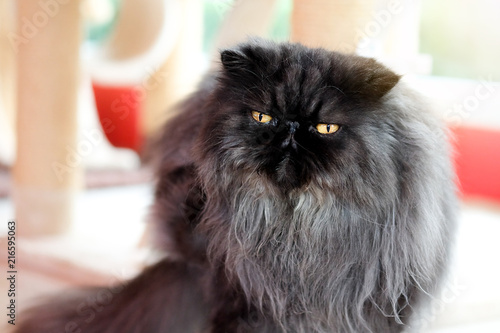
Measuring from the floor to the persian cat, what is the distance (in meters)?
0.28

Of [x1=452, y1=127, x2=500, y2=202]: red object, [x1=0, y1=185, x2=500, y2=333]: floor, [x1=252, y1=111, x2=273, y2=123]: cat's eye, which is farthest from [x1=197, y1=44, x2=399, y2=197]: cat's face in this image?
[x1=452, y1=127, x2=500, y2=202]: red object

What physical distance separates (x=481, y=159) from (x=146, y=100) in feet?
6.33

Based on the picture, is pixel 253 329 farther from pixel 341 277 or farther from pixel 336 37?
pixel 336 37

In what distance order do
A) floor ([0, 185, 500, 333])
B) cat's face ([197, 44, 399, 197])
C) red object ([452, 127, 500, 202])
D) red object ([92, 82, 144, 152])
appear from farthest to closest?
1. red object ([92, 82, 144, 152])
2. red object ([452, 127, 500, 202])
3. floor ([0, 185, 500, 333])
4. cat's face ([197, 44, 399, 197])

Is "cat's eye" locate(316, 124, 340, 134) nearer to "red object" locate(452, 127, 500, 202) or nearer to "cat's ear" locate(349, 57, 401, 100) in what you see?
"cat's ear" locate(349, 57, 401, 100)

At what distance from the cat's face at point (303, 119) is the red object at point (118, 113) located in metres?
2.98

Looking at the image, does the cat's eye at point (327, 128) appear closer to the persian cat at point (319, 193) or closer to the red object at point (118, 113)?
the persian cat at point (319, 193)

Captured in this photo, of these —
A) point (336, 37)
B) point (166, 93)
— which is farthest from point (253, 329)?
point (166, 93)

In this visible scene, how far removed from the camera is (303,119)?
44.1 inches

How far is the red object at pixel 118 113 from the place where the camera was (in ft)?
13.3

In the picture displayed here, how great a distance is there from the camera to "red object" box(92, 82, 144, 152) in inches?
160

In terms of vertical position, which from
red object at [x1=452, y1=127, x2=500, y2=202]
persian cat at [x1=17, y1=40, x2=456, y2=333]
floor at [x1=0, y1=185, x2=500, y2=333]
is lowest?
floor at [x1=0, y1=185, x2=500, y2=333]

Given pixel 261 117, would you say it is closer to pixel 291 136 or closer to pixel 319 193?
pixel 291 136

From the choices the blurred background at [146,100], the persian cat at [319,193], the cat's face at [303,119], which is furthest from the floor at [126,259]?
the cat's face at [303,119]
